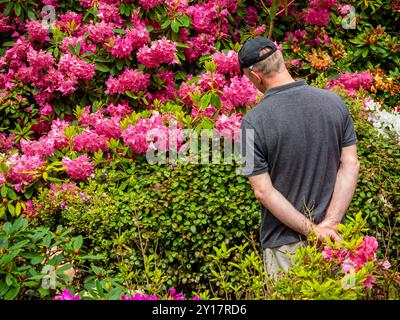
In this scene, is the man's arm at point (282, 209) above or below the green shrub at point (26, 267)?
above

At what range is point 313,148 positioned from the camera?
264 centimetres

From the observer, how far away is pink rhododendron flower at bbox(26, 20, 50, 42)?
196 inches

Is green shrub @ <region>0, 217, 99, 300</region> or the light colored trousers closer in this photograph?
green shrub @ <region>0, 217, 99, 300</region>

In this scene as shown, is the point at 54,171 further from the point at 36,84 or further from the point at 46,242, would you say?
the point at 46,242

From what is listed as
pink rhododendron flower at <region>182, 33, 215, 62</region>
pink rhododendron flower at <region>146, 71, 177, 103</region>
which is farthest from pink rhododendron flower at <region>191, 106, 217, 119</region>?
pink rhododendron flower at <region>182, 33, 215, 62</region>

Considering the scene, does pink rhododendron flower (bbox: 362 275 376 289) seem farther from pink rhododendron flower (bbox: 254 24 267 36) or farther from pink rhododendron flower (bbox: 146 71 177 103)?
pink rhododendron flower (bbox: 254 24 267 36)

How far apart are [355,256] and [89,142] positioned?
2684 millimetres

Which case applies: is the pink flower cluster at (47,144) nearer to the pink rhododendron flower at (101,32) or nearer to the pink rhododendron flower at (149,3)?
the pink rhododendron flower at (101,32)

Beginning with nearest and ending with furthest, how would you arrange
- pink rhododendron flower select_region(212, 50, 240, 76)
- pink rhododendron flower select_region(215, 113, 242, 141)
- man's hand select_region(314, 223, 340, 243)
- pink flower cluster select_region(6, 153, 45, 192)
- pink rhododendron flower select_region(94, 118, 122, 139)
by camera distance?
man's hand select_region(314, 223, 340, 243), pink rhododendron flower select_region(215, 113, 242, 141), pink flower cluster select_region(6, 153, 45, 192), pink rhododendron flower select_region(94, 118, 122, 139), pink rhododendron flower select_region(212, 50, 240, 76)

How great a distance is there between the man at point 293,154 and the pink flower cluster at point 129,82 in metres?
2.15

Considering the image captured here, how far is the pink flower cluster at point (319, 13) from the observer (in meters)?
5.38

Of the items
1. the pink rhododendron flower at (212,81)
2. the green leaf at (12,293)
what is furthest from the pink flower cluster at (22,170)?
the green leaf at (12,293)

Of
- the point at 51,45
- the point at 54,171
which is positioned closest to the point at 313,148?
the point at 54,171

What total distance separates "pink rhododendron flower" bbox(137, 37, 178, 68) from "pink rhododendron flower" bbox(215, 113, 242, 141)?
99cm
